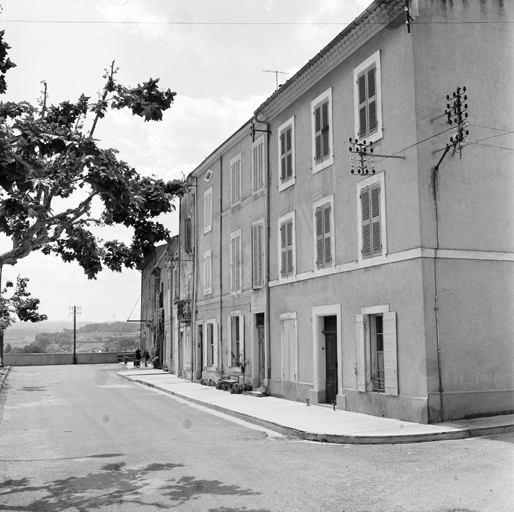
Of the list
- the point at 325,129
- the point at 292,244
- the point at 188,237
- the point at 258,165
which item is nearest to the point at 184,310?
the point at 188,237

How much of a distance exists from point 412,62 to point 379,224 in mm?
3462

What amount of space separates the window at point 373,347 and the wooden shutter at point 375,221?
134cm

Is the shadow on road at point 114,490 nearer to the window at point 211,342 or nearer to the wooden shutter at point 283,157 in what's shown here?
the wooden shutter at point 283,157

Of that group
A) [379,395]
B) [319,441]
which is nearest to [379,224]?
[379,395]

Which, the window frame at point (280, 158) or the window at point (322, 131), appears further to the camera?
the window frame at point (280, 158)

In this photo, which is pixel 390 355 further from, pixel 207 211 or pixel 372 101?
pixel 207 211

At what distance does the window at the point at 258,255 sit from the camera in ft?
70.1

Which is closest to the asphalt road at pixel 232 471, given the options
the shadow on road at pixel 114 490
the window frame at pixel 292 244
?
the shadow on road at pixel 114 490

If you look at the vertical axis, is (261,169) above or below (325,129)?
above

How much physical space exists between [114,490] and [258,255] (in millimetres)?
13963

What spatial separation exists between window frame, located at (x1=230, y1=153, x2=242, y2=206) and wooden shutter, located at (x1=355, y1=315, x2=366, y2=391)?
32.5 ft

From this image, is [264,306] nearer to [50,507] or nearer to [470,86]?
[470,86]

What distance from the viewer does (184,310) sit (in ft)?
103

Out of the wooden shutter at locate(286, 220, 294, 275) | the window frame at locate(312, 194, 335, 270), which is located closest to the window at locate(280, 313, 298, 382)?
the wooden shutter at locate(286, 220, 294, 275)
